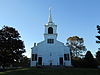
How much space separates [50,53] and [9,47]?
1278 centimetres

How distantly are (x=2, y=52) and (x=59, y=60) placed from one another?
49.3 ft

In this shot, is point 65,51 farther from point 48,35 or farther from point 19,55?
point 19,55

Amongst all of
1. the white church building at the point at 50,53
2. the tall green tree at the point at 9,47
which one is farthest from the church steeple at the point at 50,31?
the tall green tree at the point at 9,47

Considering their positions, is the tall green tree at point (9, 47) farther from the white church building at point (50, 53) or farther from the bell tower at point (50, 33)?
the bell tower at point (50, 33)

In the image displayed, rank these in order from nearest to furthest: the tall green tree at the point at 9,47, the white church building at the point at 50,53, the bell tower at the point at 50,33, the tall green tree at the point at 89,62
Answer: the tall green tree at the point at 9,47 → the tall green tree at the point at 89,62 → the white church building at the point at 50,53 → the bell tower at the point at 50,33

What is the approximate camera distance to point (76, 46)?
202 ft

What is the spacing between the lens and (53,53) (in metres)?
46.9

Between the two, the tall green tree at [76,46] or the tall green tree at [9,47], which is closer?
the tall green tree at [9,47]

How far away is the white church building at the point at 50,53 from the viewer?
4653 cm

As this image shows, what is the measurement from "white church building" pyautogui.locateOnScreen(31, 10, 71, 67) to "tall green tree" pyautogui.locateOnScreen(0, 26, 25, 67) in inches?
335

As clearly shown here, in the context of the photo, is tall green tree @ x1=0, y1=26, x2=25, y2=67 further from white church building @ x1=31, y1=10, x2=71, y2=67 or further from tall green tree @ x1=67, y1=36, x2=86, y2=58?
tall green tree @ x1=67, y1=36, x2=86, y2=58

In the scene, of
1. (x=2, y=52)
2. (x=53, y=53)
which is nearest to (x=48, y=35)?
(x=53, y=53)

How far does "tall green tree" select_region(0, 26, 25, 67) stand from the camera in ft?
122

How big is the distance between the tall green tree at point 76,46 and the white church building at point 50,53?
14136mm
